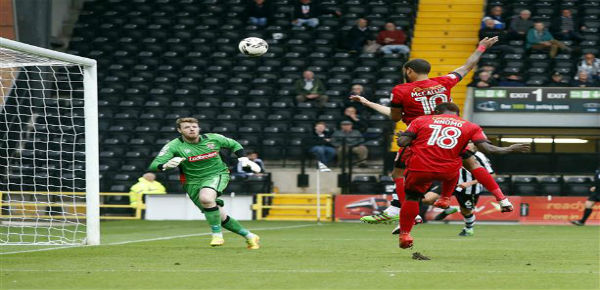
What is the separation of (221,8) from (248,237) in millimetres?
19755

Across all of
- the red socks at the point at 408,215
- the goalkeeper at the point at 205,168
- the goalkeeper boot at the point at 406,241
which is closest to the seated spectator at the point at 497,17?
the goalkeeper at the point at 205,168

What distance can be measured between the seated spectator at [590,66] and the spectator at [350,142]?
6.10 metres

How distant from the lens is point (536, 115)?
86.2ft

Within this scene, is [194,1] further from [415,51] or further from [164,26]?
[415,51]

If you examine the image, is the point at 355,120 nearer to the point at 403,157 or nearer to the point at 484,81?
the point at 484,81

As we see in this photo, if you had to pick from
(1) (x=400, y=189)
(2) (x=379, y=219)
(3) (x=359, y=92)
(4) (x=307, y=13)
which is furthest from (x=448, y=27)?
(2) (x=379, y=219)

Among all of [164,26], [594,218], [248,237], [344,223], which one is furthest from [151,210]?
[248,237]

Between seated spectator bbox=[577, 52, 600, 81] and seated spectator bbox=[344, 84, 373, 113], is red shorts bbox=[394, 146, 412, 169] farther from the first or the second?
seated spectator bbox=[577, 52, 600, 81]

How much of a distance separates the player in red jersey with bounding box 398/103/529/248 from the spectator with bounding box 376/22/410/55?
59.5ft

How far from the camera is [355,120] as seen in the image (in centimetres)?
2611

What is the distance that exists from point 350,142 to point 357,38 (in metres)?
5.10

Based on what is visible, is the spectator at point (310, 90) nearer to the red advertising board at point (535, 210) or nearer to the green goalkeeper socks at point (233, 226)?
the red advertising board at point (535, 210)

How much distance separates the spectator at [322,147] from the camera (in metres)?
25.5

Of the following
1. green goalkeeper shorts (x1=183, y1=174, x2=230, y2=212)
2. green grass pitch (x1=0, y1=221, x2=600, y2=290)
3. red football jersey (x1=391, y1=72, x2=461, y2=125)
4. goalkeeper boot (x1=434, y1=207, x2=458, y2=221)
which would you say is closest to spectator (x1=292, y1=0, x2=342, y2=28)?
goalkeeper boot (x1=434, y1=207, x2=458, y2=221)
